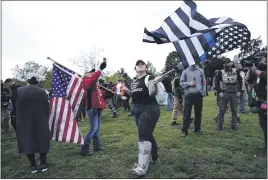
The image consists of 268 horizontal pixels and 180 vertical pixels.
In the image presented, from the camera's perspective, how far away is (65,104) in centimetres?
667

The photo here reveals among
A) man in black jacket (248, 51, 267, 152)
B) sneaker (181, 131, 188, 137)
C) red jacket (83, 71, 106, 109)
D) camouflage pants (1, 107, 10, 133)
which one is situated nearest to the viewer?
man in black jacket (248, 51, 267, 152)

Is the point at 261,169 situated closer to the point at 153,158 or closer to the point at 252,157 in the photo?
the point at 252,157

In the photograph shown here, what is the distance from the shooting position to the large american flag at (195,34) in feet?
18.6

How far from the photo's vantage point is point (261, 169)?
574 cm

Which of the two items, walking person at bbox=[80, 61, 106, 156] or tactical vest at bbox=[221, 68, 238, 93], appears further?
tactical vest at bbox=[221, 68, 238, 93]

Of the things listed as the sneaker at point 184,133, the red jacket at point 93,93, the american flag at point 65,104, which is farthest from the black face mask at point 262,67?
the american flag at point 65,104

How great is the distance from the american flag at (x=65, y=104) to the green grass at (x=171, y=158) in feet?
2.10

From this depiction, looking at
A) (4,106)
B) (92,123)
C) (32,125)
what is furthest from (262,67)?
(4,106)

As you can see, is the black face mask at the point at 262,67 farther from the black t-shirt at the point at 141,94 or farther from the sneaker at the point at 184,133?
the sneaker at the point at 184,133

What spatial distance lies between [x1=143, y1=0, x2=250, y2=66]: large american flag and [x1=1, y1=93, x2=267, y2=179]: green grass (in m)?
2.10

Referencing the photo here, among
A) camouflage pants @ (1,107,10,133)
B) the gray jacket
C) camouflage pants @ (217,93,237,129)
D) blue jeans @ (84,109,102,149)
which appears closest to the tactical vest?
camouflage pants @ (217,93,237,129)

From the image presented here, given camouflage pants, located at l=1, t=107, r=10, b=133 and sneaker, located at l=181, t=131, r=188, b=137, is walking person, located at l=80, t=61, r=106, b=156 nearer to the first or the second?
sneaker, located at l=181, t=131, r=188, b=137

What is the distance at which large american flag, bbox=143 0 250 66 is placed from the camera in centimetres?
567

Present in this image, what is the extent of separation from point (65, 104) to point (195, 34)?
320 cm
